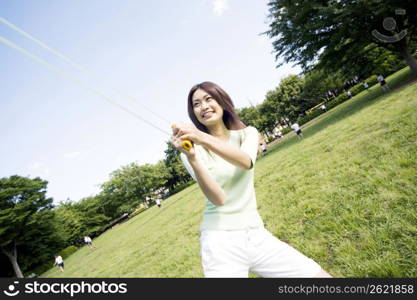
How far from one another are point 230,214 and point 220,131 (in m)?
0.74

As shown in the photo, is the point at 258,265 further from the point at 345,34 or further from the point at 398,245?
the point at 345,34

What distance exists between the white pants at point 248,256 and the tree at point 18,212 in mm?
39162

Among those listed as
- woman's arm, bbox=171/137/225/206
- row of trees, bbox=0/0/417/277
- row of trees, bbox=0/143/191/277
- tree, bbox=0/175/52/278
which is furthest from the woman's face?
tree, bbox=0/175/52/278

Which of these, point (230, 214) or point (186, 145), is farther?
point (230, 214)

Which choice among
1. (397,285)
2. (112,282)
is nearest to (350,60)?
(397,285)

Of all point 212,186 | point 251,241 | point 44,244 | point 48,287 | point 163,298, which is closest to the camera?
point 212,186

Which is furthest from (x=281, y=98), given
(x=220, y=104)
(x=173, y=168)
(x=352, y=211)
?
(x=220, y=104)

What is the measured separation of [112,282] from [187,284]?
0.74 metres

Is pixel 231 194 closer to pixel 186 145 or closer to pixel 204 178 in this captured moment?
pixel 204 178

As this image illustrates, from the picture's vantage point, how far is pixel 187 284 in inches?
80.2

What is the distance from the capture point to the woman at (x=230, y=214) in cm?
161

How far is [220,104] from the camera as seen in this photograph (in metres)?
2.13

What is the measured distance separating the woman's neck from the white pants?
0.83 meters

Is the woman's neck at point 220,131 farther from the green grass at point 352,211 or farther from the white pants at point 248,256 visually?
the green grass at point 352,211
